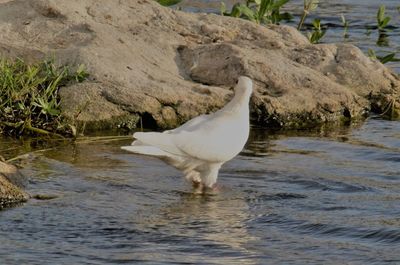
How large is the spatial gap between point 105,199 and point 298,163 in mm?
1973

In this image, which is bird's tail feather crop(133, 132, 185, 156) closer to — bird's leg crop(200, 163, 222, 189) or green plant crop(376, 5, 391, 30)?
bird's leg crop(200, 163, 222, 189)

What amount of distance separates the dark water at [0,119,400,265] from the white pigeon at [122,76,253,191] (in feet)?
0.58

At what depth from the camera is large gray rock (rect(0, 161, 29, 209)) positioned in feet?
21.8

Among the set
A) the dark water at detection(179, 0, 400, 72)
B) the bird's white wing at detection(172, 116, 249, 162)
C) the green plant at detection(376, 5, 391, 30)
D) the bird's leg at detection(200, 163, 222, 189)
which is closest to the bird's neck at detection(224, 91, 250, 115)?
the bird's white wing at detection(172, 116, 249, 162)

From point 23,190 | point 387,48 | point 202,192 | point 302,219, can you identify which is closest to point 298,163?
point 202,192

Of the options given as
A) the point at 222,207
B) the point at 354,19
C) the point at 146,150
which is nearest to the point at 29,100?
the point at 146,150

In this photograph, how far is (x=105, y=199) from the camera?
7.05 meters

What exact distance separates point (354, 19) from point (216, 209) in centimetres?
942

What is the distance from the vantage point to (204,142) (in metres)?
7.38

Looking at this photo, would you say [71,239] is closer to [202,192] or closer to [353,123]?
[202,192]

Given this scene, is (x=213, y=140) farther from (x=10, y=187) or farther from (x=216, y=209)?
(x=10, y=187)

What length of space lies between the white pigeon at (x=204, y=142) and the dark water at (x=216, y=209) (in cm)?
18

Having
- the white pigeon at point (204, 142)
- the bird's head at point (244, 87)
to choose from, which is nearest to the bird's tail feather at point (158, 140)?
the white pigeon at point (204, 142)

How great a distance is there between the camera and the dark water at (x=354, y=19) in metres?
14.2
